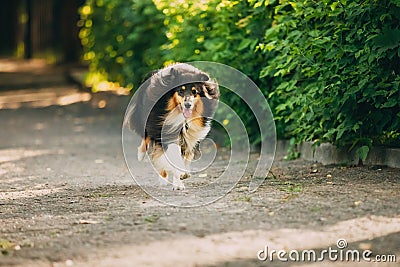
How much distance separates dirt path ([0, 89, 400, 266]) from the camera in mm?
4738

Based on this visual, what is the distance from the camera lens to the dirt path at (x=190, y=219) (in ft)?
15.5

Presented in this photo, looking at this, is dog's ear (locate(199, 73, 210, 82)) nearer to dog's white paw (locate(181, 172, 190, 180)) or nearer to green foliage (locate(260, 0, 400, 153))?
dog's white paw (locate(181, 172, 190, 180))

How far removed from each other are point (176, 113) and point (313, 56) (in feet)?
5.22

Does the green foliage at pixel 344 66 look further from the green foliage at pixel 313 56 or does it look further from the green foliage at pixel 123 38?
the green foliage at pixel 123 38

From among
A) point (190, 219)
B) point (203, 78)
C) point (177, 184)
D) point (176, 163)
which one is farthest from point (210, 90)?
point (190, 219)

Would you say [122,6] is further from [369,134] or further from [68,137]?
[369,134]

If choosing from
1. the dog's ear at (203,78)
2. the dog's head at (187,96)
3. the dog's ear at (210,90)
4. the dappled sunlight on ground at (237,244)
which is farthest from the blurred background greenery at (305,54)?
the dappled sunlight on ground at (237,244)

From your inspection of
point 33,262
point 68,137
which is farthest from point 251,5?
point 33,262

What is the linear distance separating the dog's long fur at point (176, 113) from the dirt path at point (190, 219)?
Result: 392 millimetres

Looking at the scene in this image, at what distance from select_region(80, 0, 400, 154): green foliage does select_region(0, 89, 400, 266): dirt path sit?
441mm

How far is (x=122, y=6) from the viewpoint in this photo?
16156 mm

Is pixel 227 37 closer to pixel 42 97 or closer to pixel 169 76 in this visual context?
pixel 169 76

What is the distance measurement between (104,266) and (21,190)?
3.15 metres

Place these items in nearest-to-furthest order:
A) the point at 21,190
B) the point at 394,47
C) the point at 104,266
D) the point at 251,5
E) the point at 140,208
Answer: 1. the point at 104,266
2. the point at 140,208
3. the point at 394,47
4. the point at 21,190
5. the point at 251,5
